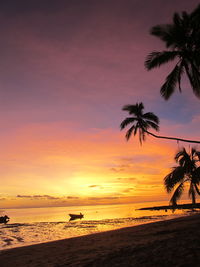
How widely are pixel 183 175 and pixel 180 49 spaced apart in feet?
37.8

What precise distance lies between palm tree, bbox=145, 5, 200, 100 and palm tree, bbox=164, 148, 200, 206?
8436 mm

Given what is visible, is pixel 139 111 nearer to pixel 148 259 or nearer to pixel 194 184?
pixel 194 184

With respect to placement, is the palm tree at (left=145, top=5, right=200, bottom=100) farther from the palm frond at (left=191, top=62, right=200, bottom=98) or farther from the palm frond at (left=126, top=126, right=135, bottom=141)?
the palm frond at (left=126, top=126, right=135, bottom=141)

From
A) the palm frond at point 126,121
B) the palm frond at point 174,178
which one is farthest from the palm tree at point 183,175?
the palm frond at point 126,121

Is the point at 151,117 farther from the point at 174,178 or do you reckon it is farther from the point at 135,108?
the point at 174,178

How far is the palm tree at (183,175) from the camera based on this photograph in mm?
19992

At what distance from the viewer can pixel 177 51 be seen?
14430 mm

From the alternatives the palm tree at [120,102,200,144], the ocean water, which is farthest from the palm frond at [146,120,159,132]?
the ocean water

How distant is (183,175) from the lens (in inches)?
811

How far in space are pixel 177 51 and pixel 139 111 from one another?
9.30 m

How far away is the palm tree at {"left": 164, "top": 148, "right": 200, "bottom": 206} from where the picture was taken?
20.0 m

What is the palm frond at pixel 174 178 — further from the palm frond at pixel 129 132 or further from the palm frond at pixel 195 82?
the palm frond at pixel 195 82

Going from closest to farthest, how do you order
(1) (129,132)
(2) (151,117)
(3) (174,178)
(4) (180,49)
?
1. (4) (180,49)
2. (3) (174,178)
3. (2) (151,117)
4. (1) (129,132)

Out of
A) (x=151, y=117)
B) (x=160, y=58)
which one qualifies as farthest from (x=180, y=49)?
(x=151, y=117)
